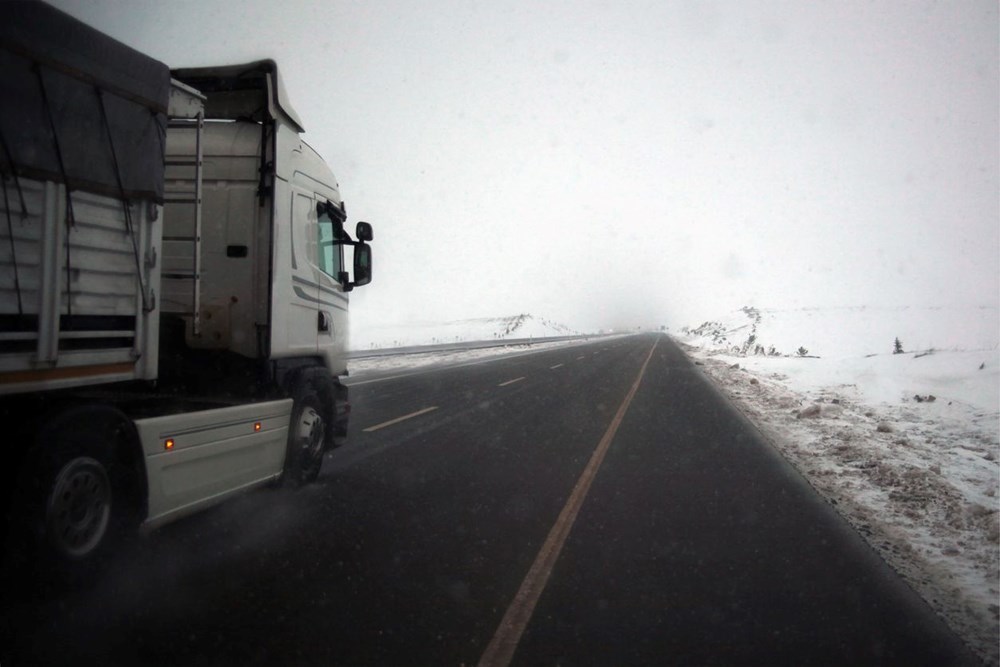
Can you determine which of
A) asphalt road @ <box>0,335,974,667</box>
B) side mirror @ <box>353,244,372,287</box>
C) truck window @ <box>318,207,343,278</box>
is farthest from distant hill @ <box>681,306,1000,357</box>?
truck window @ <box>318,207,343,278</box>

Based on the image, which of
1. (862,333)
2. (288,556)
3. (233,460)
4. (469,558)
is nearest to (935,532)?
(469,558)

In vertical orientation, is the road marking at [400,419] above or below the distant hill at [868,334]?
below

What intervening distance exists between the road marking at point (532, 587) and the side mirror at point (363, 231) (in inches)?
151

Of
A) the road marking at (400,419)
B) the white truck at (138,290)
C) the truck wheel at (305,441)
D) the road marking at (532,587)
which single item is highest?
the white truck at (138,290)

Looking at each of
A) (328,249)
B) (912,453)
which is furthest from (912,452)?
(328,249)

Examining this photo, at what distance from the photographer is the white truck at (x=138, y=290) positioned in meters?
3.38

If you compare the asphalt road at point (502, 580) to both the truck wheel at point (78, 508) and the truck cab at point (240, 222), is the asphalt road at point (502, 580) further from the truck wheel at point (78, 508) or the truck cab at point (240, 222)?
the truck cab at point (240, 222)

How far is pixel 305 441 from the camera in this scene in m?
6.38

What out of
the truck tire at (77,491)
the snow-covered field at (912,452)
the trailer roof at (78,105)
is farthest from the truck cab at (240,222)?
the snow-covered field at (912,452)

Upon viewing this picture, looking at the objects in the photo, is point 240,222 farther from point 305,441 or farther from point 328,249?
point 305,441

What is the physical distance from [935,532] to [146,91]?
7.22 meters

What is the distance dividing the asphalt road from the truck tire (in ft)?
1.01

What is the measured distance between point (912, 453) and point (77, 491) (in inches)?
373

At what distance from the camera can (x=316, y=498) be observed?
605 centimetres
